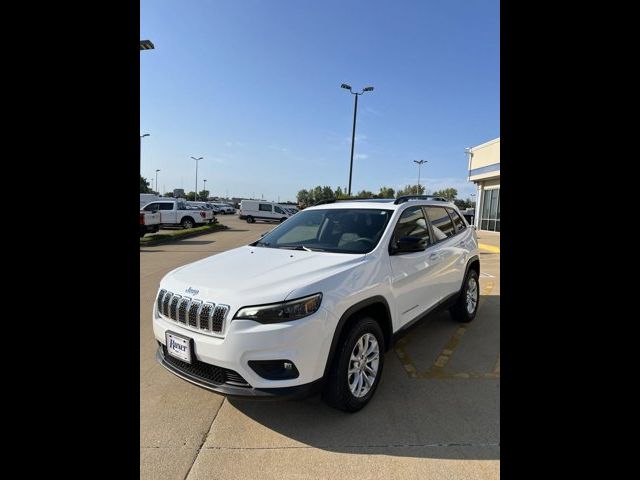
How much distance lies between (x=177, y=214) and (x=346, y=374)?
2129cm

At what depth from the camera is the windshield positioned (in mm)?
3477

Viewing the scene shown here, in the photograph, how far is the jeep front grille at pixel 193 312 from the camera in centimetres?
250

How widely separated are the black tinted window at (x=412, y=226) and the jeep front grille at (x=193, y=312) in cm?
175

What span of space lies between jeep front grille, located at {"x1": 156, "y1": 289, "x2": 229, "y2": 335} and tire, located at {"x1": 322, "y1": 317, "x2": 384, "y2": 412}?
86 cm

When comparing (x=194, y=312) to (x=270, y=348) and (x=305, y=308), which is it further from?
(x=305, y=308)

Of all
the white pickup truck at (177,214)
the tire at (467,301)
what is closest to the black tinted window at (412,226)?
the tire at (467,301)

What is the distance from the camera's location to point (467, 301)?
16.6 ft

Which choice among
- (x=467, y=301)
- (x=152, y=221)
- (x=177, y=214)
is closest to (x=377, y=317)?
(x=467, y=301)

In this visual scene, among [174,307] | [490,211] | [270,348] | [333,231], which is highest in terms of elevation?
[490,211]

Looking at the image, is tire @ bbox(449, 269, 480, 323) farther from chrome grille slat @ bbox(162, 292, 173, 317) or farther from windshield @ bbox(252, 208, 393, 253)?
chrome grille slat @ bbox(162, 292, 173, 317)

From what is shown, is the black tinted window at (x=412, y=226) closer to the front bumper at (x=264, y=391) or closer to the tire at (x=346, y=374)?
the tire at (x=346, y=374)
